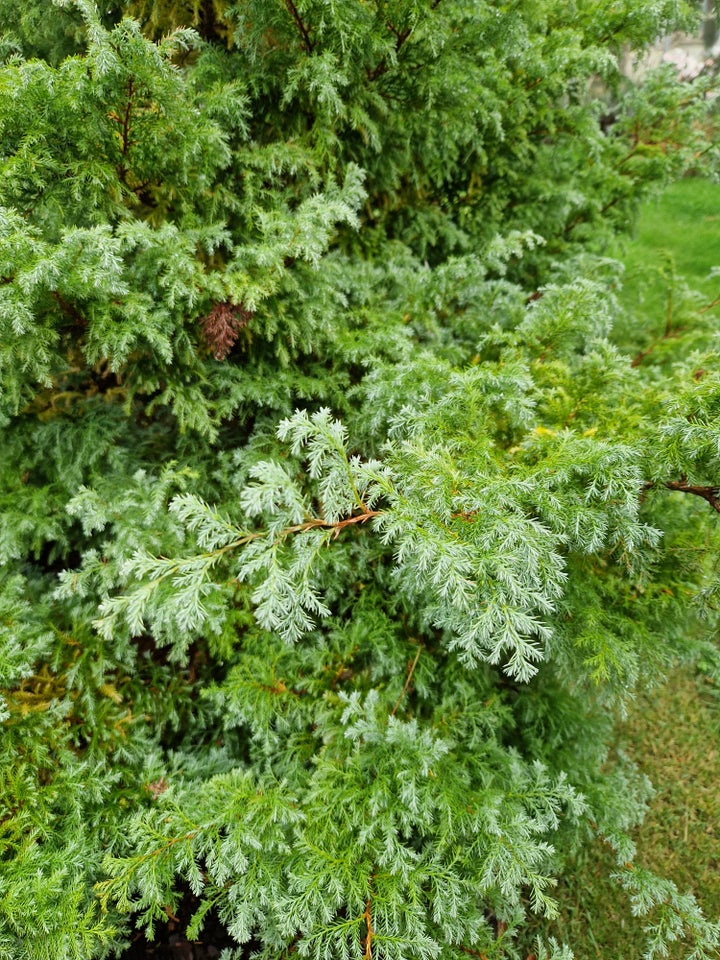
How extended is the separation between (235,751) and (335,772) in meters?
0.65

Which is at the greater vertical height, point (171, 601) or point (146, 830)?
point (171, 601)

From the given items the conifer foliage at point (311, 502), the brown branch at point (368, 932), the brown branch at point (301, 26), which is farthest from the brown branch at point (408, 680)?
the brown branch at point (301, 26)

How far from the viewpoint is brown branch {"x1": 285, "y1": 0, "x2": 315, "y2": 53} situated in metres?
1.88

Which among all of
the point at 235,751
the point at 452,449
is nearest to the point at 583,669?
the point at 452,449

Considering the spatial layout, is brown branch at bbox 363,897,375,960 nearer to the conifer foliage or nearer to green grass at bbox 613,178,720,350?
the conifer foliage

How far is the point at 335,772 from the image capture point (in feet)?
6.28

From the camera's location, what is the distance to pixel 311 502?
2.22 m

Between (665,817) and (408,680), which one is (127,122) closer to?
(408,680)

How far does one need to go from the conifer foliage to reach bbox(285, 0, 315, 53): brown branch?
0.7 inches

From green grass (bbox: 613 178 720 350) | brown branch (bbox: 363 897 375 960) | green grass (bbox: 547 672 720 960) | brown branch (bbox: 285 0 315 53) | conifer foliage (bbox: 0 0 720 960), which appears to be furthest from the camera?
green grass (bbox: 613 178 720 350)

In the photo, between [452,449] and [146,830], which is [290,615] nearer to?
[452,449]

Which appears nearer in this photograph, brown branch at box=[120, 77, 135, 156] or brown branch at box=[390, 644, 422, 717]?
brown branch at box=[120, 77, 135, 156]

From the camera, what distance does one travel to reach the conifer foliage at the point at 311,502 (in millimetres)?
1628

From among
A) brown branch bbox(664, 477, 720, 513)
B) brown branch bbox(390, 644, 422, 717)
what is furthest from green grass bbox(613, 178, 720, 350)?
brown branch bbox(390, 644, 422, 717)
